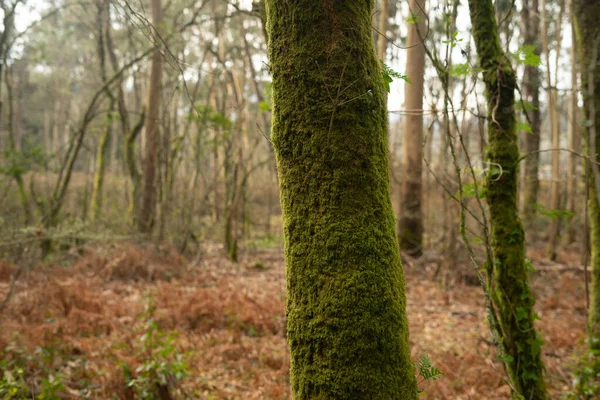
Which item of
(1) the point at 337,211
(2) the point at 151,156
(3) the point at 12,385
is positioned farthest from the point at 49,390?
(2) the point at 151,156

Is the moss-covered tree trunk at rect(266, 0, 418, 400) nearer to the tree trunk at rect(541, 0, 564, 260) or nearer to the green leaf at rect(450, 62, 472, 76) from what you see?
the green leaf at rect(450, 62, 472, 76)

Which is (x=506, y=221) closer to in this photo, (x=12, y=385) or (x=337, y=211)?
(x=337, y=211)

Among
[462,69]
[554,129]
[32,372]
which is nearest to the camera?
[462,69]

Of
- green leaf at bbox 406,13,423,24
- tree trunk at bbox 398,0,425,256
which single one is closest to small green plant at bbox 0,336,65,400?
green leaf at bbox 406,13,423,24

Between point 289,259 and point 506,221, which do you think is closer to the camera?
point 289,259

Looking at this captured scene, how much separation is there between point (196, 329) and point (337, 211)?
479cm

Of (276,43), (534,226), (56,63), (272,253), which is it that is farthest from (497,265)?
(56,63)

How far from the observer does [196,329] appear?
566cm

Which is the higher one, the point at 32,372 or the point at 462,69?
the point at 462,69

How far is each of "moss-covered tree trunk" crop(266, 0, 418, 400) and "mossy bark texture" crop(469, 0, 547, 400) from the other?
162 cm

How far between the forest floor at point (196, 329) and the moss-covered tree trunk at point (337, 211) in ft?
7.24

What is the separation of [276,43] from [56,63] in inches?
1325

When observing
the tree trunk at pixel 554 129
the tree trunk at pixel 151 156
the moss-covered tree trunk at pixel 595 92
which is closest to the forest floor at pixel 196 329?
the moss-covered tree trunk at pixel 595 92

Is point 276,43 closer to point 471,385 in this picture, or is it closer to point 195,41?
point 471,385
